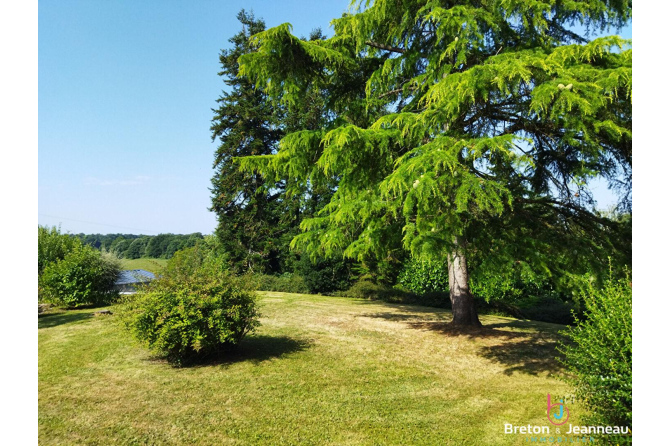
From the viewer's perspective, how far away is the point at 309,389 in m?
5.48

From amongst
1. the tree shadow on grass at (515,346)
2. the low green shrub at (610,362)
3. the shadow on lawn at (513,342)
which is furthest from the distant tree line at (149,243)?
the low green shrub at (610,362)

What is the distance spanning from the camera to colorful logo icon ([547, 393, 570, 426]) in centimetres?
448

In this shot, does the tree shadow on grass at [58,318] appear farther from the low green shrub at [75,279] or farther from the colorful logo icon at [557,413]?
the colorful logo icon at [557,413]

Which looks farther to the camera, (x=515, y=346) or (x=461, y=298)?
(x=461, y=298)

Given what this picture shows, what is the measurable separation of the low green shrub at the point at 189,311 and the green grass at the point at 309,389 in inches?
17.5

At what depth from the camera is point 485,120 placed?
292 inches

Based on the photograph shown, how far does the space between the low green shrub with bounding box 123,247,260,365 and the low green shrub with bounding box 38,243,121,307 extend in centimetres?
837

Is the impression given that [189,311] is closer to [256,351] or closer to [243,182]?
[256,351]

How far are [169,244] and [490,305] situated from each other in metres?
36.4

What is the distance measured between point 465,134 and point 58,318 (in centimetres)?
1207

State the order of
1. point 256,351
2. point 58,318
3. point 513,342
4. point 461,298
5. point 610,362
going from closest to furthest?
point 610,362 < point 256,351 < point 513,342 < point 461,298 < point 58,318

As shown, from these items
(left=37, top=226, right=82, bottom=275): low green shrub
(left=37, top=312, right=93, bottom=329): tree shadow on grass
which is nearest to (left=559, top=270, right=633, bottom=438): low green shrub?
(left=37, top=312, right=93, bottom=329): tree shadow on grass

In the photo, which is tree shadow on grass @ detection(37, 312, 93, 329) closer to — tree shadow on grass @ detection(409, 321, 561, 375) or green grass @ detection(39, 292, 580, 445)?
green grass @ detection(39, 292, 580, 445)

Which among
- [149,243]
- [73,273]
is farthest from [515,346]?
[149,243]
